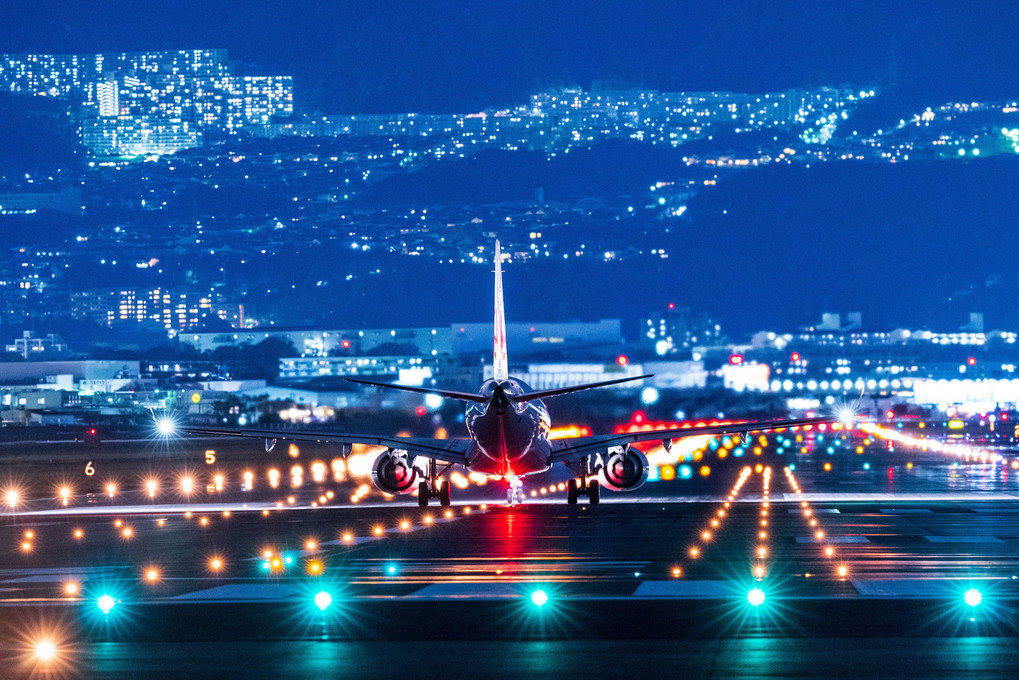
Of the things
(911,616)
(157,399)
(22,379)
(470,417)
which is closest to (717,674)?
(911,616)

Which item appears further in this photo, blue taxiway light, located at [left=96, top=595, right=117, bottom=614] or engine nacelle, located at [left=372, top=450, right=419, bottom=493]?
engine nacelle, located at [left=372, top=450, right=419, bottom=493]

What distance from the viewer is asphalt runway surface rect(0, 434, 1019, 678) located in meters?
21.5

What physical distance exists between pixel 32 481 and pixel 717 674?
197 ft

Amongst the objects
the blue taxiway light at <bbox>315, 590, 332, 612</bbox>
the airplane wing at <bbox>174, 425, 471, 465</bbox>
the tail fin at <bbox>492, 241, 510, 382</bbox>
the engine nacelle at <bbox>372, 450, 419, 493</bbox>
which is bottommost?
the blue taxiway light at <bbox>315, 590, 332, 612</bbox>

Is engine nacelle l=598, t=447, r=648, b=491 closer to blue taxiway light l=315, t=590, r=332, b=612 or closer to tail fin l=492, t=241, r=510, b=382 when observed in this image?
tail fin l=492, t=241, r=510, b=382

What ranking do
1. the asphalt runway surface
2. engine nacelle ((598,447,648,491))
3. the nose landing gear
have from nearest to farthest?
the asphalt runway surface, engine nacelle ((598,447,648,491)), the nose landing gear

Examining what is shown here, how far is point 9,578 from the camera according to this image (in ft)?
110

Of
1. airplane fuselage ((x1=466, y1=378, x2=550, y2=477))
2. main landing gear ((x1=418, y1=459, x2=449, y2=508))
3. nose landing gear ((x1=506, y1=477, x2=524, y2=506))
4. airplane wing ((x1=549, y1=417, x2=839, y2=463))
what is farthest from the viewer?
nose landing gear ((x1=506, y1=477, x2=524, y2=506))

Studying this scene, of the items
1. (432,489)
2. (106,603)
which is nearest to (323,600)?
(106,603)

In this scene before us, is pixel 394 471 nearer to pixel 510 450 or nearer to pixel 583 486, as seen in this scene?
pixel 510 450

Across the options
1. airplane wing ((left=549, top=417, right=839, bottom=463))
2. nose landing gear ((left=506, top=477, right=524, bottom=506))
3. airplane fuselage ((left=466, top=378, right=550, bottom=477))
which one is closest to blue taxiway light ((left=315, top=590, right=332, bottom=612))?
airplane fuselage ((left=466, top=378, right=550, bottom=477))

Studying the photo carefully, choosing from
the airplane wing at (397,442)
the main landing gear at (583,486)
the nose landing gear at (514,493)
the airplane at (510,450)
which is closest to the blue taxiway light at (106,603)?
the airplane at (510,450)

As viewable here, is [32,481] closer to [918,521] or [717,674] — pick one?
[918,521]

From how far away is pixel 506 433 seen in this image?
48062mm
